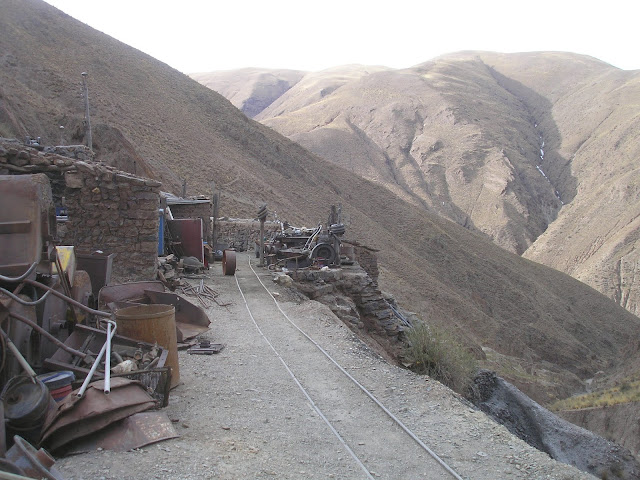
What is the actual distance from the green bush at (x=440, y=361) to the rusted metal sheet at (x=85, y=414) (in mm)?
6373

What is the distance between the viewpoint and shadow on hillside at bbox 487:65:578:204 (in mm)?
81500

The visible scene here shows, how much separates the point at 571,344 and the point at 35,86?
42.0 meters

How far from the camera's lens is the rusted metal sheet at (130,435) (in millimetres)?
4551

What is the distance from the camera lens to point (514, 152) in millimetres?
86125

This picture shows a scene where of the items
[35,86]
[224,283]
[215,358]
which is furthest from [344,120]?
[215,358]

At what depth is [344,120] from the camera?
98625 millimetres

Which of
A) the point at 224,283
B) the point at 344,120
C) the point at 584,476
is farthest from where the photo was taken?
the point at 344,120

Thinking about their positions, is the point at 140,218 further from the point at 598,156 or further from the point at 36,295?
the point at 598,156

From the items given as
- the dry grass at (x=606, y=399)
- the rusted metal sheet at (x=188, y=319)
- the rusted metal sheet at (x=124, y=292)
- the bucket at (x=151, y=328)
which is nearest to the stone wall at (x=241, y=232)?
A: the dry grass at (x=606, y=399)

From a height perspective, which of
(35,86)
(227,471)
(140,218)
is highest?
(35,86)

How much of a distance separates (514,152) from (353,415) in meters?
86.9

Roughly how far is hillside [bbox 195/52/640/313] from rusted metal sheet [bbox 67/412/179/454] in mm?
59412

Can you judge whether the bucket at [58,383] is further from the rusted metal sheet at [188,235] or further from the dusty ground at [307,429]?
the rusted metal sheet at [188,235]

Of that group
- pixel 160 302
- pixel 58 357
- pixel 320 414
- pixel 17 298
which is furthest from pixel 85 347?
pixel 320 414
